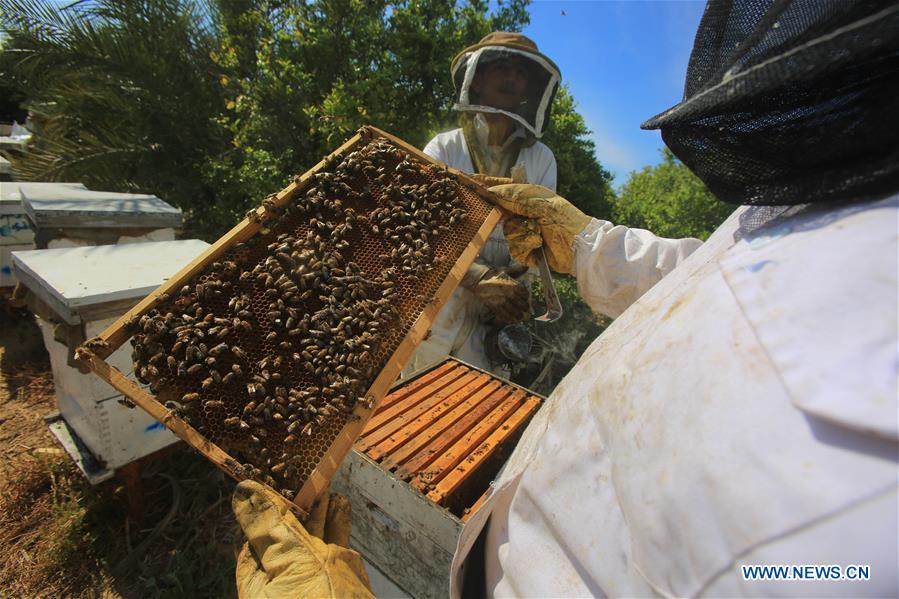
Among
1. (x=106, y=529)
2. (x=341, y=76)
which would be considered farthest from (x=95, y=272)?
(x=341, y=76)

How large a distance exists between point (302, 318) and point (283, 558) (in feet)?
3.05

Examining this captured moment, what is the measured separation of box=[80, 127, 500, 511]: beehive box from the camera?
5.67ft

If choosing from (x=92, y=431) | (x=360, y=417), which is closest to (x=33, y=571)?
(x=92, y=431)

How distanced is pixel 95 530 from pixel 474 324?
3.77 metres

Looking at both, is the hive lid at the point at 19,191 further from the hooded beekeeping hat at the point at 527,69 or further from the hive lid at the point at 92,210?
the hooded beekeeping hat at the point at 527,69

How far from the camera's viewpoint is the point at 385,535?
7.70 feet

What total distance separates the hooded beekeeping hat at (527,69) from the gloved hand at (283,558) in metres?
4.11

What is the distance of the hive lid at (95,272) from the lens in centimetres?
283

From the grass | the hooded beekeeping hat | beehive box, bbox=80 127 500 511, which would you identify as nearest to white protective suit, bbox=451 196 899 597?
beehive box, bbox=80 127 500 511

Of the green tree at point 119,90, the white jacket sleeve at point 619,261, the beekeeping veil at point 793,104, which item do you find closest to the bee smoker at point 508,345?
the white jacket sleeve at point 619,261

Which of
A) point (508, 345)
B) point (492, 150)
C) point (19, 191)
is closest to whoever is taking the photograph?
point (508, 345)

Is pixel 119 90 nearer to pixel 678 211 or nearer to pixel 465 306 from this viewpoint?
pixel 465 306

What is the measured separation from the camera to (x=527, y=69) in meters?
5.20

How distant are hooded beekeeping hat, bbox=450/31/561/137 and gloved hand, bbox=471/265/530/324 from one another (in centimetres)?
168
